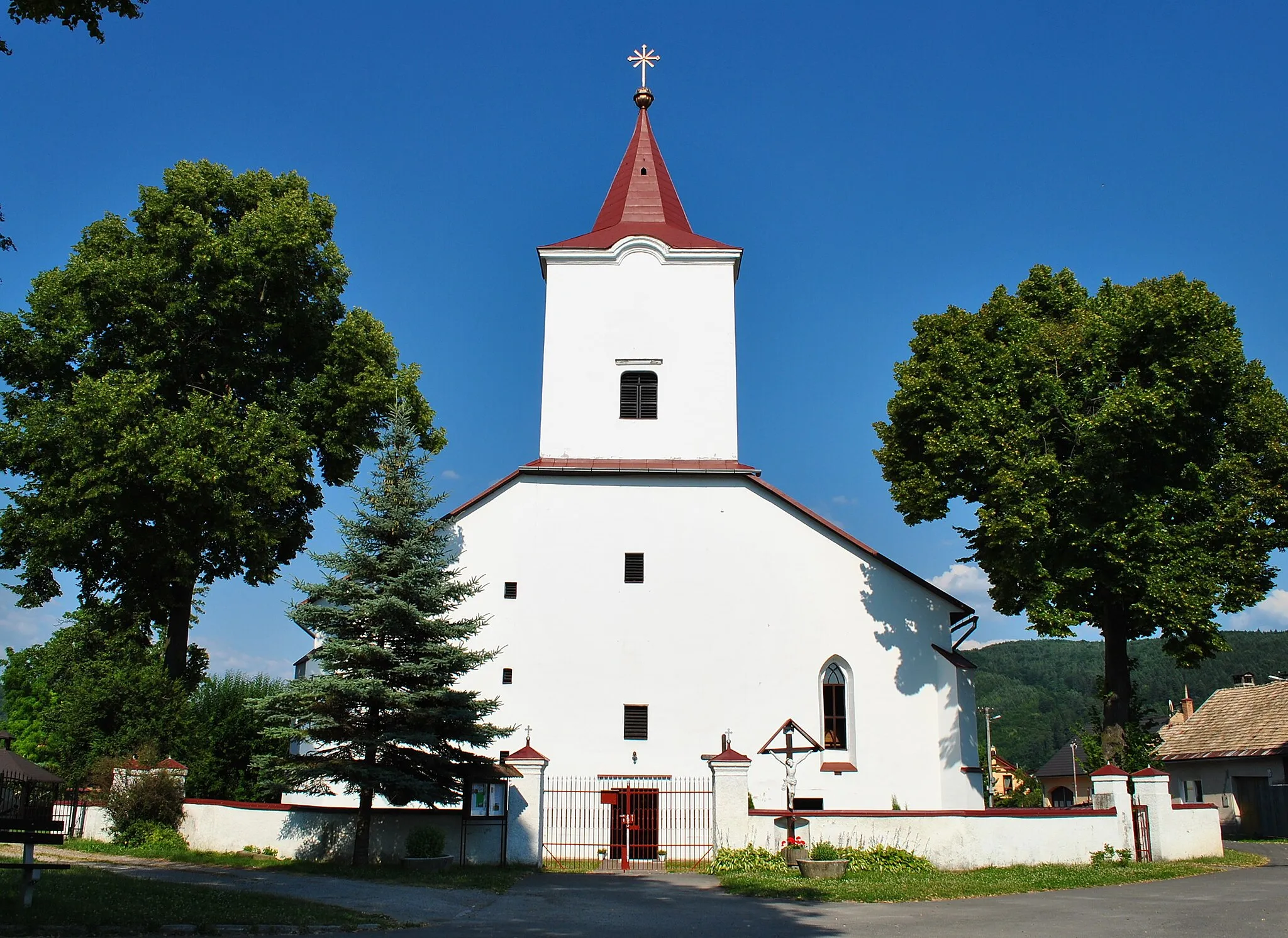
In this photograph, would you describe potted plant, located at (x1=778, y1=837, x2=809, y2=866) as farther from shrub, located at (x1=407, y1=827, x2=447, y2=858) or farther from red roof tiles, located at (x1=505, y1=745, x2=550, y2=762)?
shrub, located at (x1=407, y1=827, x2=447, y2=858)

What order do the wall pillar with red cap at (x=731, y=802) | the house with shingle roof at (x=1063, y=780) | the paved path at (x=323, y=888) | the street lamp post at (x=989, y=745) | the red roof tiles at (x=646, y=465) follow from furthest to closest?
the house with shingle roof at (x=1063, y=780), the street lamp post at (x=989, y=745), the red roof tiles at (x=646, y=465), the wall pillar with red cap at (x=731, y=802), the paved path at (x=323, y=888)

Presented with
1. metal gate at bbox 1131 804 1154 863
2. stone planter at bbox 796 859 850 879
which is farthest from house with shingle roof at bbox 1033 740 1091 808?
stone planter at bbox 796 859 850 879

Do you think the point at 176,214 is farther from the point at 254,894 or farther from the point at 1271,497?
the point at 1271,497

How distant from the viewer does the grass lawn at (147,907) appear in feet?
34.8

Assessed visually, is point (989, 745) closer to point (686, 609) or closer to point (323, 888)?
point (686, 609)

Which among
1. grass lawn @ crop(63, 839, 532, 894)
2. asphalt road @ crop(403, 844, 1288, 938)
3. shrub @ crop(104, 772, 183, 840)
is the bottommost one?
asphalt road @ crop(403, 844, 1288, 938)

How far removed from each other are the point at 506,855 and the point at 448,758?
219 cm

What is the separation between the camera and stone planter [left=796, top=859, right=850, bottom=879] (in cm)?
1716

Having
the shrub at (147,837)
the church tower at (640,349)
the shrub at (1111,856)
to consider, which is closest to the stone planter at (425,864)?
the shrub at (147,837)

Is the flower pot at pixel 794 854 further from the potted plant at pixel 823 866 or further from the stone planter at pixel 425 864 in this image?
the stone planter at pixel 425 864

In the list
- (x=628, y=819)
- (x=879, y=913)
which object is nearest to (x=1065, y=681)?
(x=628, y=819)

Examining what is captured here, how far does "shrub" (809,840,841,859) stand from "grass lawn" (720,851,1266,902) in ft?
1.65

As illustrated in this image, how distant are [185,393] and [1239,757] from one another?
106 feet

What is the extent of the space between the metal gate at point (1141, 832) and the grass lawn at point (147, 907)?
14.6 meters
